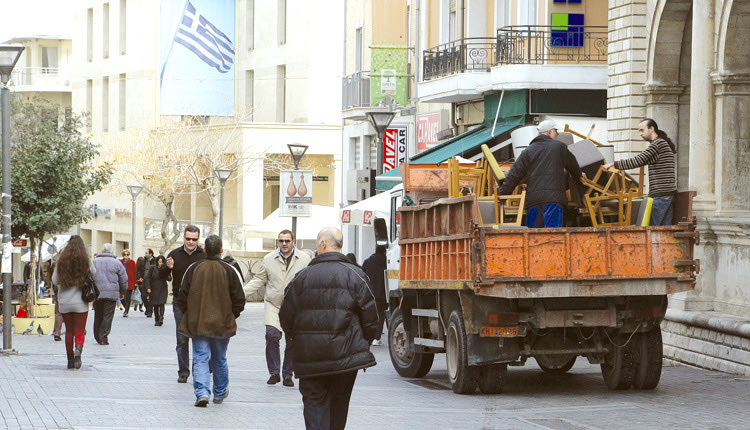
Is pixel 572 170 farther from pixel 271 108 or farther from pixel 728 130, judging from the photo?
pixel 271 108

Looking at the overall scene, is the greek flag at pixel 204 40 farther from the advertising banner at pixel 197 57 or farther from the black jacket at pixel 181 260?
the black jacket at pixel 181 260

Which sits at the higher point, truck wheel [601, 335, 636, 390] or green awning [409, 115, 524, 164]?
green awning [409, 115, 524, 164]

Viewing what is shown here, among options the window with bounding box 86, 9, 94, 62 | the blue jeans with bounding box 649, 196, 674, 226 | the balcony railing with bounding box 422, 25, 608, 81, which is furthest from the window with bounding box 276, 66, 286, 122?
the blue jeans with bounding box 649, 196, 674, 226

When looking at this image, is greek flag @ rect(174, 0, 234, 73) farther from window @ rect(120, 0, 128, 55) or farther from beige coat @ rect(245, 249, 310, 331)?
beige coat @ rect(245, 249, 310, 331)

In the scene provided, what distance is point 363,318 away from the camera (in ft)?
30.6

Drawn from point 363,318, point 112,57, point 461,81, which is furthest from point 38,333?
point 112,57

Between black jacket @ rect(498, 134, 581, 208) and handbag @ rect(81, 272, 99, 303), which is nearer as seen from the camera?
black jacket @ rect(498, 134, 581, 208)

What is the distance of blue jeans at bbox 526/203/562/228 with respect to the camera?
47.1 feet

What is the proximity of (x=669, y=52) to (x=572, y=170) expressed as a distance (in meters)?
6.20

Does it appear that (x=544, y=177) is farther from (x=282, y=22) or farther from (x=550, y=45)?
(x=282, y=22)

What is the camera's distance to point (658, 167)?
15367mm

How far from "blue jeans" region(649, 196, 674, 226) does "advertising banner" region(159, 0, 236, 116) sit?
3954cm

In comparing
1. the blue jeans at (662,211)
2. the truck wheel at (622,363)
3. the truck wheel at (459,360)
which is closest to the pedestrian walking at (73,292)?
the truck wheel at (459,360)

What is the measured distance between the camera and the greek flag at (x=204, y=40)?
2133 inches
